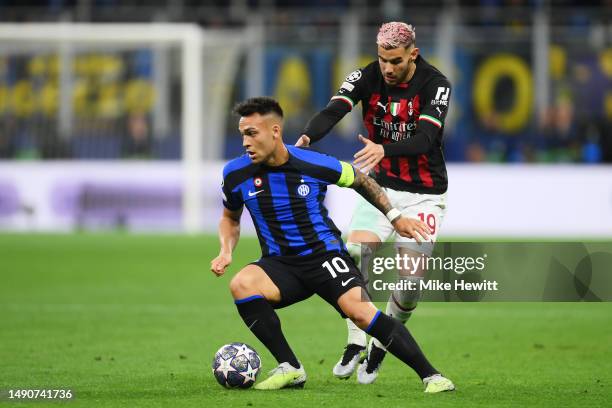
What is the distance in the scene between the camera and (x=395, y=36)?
309 inches

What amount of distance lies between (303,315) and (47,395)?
18.2ft

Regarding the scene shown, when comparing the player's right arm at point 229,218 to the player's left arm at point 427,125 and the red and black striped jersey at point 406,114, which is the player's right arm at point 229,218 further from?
the red and black striped jersey at point 406,114

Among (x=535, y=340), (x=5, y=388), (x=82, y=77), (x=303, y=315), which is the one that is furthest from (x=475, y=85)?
(x=5, y=388)

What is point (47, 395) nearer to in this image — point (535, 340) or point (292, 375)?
point (292, 375)

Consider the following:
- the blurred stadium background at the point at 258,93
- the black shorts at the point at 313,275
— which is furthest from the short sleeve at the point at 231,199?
the blurred stadium background at the point at 258,93

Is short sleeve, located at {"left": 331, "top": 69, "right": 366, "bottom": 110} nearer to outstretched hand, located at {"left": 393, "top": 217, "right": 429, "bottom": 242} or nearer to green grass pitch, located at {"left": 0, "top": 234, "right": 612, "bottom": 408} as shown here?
outstretched hand, located at {"left": 393, "top": 217, "right": 429, "bottom": 242}

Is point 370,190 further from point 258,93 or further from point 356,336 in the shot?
point 258,93

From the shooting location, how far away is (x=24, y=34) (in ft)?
73.5

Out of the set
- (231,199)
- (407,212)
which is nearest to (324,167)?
(231,199)

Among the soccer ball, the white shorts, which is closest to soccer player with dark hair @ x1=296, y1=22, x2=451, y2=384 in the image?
the white shorts

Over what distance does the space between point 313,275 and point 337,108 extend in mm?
1390

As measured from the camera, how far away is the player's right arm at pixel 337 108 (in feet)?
26.6

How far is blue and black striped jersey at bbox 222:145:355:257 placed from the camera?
7496 millimetres

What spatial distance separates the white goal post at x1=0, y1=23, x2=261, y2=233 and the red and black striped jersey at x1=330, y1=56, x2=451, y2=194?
14.1m
